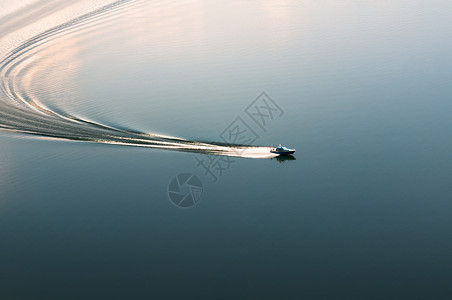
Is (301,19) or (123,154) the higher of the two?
(301,19)

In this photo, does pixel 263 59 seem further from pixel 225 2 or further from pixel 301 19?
pixel 225 2

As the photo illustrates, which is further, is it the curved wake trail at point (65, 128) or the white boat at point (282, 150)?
the curved wake trail at point (65, 128)

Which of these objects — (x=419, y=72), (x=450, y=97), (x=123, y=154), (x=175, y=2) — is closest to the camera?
(x=123, y=154)

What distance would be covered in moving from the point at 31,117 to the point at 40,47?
1089 cm

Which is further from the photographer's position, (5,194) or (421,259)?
(5,194)

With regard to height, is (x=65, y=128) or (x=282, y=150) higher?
(x=282, y=150)

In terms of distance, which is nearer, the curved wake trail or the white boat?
the white boat

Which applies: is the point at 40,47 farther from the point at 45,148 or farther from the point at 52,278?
the point at 52,278

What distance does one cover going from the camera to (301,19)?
4066 centimetres

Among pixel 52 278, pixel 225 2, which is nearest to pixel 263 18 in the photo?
pixel 225 2

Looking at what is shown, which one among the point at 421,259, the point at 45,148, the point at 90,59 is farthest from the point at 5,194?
the point at 421,259

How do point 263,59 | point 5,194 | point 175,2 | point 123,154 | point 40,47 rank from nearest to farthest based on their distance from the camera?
point 5,194, point 123,154, point 263,59, point 40,47, point 175,2

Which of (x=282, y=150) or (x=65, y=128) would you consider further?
(x=65, y=128)

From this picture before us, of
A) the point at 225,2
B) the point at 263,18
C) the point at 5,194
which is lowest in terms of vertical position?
A: the point at 5,194
